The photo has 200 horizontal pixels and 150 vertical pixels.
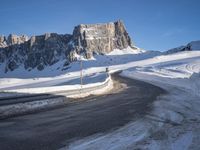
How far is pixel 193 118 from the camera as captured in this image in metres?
13.3

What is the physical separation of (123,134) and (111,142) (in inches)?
44.7

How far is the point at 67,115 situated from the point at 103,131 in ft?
14.4

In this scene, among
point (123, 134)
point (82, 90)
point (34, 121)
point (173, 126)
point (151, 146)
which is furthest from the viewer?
point (82, 90)

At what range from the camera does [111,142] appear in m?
9.66

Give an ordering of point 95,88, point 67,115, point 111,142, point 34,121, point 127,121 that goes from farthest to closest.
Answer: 1. point 95,88
2. point 67,115
3. point 34,121
4. point 127,121
5. point 111,142

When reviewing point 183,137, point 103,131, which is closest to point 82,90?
point 103,131

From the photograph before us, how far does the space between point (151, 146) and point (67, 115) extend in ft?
22.9

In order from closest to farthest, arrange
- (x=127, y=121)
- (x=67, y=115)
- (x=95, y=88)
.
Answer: (x=127, y=121)
(x=67, y=115)
(x=95, y=88)

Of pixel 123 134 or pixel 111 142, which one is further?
pixel 123 134

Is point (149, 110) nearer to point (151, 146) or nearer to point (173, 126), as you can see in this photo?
point (173, 126)

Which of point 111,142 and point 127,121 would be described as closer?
point 111,142

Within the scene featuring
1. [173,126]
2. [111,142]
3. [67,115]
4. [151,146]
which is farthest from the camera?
[67,115]

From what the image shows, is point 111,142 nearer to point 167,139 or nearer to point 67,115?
point 167,139

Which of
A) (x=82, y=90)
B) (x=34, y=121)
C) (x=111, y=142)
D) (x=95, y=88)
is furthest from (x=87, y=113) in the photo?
(x=95, y=88)
